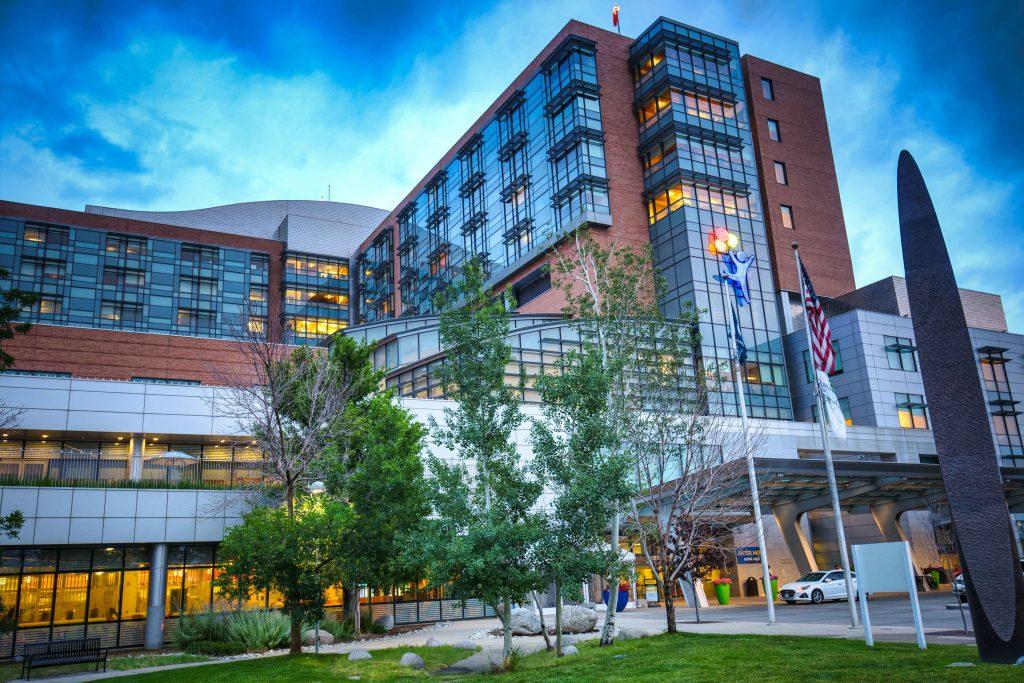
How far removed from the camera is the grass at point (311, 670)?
18297 mm

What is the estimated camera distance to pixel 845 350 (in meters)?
57.8

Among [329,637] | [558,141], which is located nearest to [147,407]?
[329,637]

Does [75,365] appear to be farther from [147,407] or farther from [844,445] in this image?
[844,445]

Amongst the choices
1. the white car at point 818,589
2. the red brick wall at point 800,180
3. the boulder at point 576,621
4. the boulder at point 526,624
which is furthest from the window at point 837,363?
the boulder at point 526,624

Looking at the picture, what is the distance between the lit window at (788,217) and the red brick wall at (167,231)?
4976 cm

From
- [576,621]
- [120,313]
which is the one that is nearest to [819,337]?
[576,621]

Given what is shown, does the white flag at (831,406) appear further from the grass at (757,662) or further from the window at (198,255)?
the window at (198,255)

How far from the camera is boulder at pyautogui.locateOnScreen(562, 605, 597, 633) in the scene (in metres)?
26.1

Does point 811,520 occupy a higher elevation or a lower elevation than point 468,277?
lower

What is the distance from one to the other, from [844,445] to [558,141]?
31.7m

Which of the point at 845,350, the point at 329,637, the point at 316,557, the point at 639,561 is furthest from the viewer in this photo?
the point at 845,350

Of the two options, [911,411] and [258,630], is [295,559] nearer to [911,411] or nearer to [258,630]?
[258,630]

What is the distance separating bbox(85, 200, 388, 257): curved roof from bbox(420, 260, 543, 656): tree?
8042 cm

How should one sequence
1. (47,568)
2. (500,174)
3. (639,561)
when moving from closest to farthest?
(47,568) → (639,561) → (500,174)
